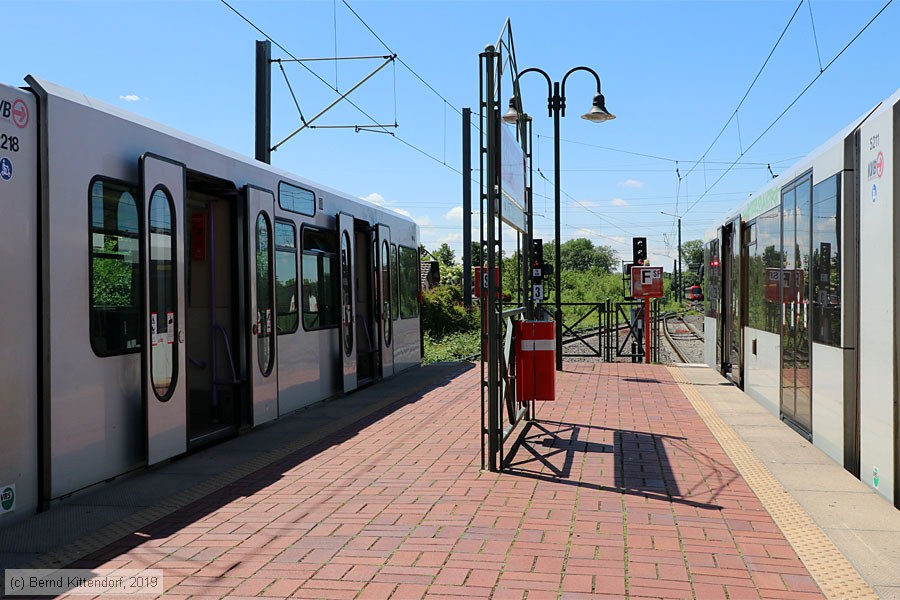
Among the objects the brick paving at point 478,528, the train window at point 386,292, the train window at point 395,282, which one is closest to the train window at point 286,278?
the brick paving at point 478,528

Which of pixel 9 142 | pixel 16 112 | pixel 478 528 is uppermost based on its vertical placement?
pixel 16 112

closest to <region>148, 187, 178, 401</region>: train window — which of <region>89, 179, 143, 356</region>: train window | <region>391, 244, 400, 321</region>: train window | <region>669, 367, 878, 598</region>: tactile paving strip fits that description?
<region>89, 179, 143, 356</region>: train window

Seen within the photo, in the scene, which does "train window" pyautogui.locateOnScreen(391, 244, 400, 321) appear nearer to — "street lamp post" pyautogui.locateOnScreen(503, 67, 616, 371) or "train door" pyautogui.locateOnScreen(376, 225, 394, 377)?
"train door" pyautogui.locateOnScreen(376, 225, 394, 377)

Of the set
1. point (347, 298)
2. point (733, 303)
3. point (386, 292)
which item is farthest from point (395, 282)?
point (733, 303)

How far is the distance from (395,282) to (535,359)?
6966 millimetres

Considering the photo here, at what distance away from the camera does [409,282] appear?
1630 cm

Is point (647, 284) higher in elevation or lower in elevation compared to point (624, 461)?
higher

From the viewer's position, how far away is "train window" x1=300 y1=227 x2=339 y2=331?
425 inches

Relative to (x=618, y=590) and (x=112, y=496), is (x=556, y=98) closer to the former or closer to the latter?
(x=112, y=496)

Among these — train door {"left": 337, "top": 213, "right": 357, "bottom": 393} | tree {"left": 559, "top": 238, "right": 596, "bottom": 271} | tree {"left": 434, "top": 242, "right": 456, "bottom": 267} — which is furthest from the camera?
tree {"left": 559, "top": 238, "right": 596, "bottom": 271}

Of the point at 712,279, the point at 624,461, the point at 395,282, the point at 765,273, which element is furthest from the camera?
the point at 712,279

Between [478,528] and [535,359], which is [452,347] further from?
[478,528]

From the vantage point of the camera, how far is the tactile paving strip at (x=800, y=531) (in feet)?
14.3

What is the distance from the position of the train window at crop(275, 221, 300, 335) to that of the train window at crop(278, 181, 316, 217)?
23 cm
